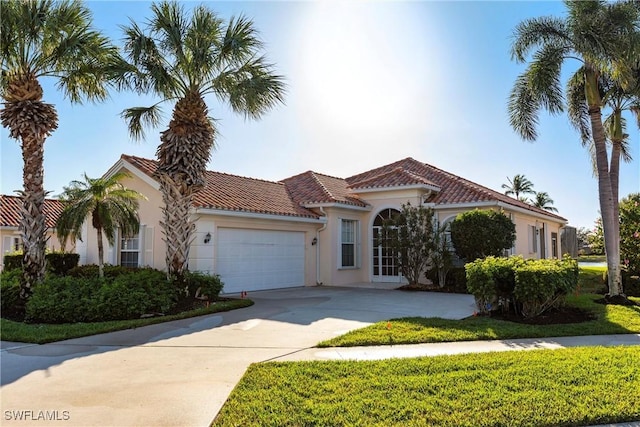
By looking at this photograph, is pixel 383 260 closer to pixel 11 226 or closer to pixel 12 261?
pixel 12 261

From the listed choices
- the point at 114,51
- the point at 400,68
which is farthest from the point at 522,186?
the point at 114,51

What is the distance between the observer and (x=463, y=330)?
902cm

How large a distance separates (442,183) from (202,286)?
12.6m

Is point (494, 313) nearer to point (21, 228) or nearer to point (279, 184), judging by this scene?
point (21, 228)

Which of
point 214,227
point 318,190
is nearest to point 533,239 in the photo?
point 318,190

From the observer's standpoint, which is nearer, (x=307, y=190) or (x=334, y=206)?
(x=334, y=206)

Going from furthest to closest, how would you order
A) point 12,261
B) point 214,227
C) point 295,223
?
point 12,261, point 295,223, point 214,227

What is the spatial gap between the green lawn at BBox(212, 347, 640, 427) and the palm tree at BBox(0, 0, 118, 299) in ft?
28.8

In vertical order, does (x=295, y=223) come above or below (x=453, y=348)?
above

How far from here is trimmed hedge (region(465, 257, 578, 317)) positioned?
10.0 m

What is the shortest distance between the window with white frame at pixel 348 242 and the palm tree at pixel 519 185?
38.4m

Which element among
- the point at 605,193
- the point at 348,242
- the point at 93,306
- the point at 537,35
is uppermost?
the point at 537,35

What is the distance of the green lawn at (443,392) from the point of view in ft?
15.2

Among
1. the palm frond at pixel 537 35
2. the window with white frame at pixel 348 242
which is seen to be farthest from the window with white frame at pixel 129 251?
the palm frond at pixel 537 35
